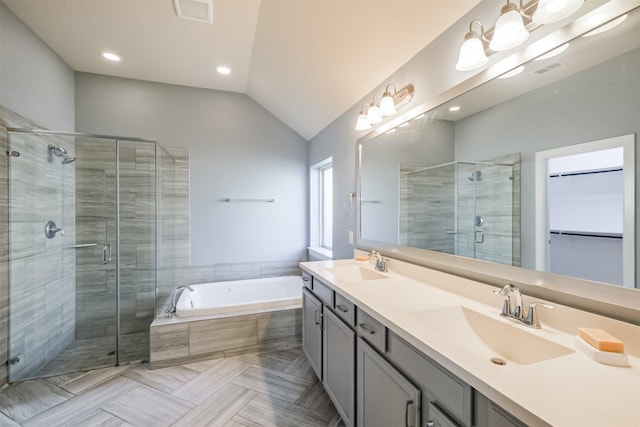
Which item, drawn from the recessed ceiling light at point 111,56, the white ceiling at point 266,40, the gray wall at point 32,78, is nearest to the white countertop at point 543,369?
the white ceiling at point 266,40

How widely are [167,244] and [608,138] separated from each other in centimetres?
350

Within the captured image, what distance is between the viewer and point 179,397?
1.98 metres

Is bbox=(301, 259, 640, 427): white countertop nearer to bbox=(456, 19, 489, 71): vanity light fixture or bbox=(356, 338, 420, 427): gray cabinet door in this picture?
bbox=(356, 338, 420, 427): gray cabinet door

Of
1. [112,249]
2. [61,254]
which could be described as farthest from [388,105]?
[61,254]

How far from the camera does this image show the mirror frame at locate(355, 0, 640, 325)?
0.87m

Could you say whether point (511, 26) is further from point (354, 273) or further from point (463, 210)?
point (354, 273)

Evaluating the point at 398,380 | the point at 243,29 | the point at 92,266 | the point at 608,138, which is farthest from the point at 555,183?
the point at 92,266

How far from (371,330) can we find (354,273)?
82 centimetres

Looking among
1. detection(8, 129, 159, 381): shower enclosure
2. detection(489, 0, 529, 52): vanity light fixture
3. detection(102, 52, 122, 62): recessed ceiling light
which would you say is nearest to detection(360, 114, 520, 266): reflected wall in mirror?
detection(489, 0, 529, 52): vanity light fixture

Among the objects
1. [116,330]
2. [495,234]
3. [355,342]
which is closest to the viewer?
[495,234]

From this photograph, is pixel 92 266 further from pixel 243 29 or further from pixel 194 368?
pixel 243 29

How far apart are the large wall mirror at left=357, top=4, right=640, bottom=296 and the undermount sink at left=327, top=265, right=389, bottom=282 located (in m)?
0.39

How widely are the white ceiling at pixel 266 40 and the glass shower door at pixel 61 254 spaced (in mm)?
876

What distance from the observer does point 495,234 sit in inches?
51.0
